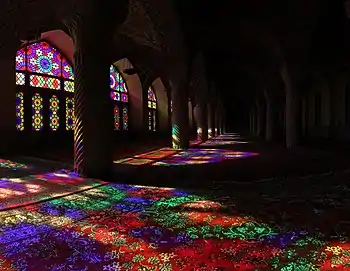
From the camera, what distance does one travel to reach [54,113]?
14680mm

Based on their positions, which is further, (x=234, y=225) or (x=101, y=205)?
(x=101, y=205)

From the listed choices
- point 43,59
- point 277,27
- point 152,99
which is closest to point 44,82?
point 43,59

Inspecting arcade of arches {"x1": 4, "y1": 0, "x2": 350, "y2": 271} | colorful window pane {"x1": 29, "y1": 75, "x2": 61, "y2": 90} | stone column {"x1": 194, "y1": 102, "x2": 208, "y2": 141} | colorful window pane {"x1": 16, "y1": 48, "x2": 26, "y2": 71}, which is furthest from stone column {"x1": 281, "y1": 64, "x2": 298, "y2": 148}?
colorful window pane {"x1": 16, "y1": 48, "x2": 26, "y2": 71}

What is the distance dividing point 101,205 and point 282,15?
1119 centimetres

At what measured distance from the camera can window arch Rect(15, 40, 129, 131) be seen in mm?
13234

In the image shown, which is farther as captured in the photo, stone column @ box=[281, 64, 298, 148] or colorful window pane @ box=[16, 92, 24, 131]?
stone column @ box=[281, 64, 298, 148]

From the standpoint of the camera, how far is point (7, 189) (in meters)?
4.74

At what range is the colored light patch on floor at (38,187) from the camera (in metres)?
4.14

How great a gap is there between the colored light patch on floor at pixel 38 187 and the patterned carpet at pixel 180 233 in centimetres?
31

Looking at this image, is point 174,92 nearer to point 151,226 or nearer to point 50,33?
point 50,33

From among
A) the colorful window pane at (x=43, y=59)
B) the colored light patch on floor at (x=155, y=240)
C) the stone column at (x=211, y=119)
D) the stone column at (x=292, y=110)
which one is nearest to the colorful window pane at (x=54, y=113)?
the colorful window pane at (x=43, y=59)

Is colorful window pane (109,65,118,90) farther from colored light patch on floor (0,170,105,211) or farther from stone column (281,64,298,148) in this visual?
colored light patch on floor (0,170,105,211)

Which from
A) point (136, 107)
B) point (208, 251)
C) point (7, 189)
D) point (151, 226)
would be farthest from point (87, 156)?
point (136, 107)

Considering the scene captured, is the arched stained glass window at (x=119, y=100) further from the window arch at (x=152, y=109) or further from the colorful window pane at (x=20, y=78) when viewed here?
the colorful window pane at (x=20, y=78)
